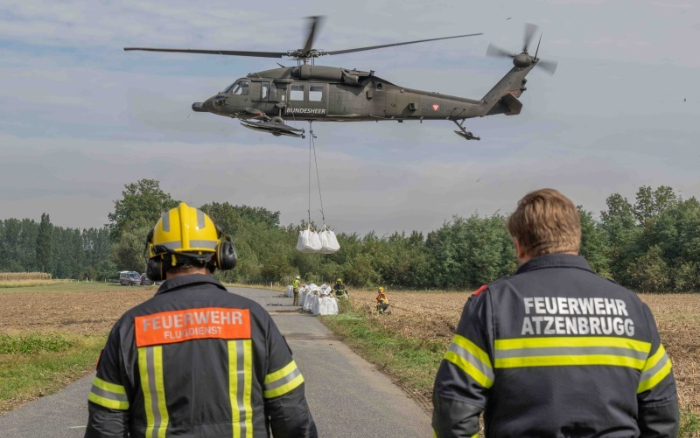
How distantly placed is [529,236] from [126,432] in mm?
1833

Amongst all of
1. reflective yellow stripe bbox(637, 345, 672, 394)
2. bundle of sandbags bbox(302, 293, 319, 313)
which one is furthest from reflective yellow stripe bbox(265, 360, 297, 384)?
bundle of sandbags bbox(302, 293, 319, 313)

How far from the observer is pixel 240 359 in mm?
3783

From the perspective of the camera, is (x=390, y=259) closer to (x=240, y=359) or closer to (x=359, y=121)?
(x=359, y=121)

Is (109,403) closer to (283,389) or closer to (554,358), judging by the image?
(283,389)

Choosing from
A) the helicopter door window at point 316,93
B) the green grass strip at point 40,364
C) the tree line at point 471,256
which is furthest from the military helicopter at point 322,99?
the tree line at point 471,256

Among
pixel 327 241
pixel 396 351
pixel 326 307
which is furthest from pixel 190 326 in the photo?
pixel 326 307

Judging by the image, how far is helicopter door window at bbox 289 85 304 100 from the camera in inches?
997

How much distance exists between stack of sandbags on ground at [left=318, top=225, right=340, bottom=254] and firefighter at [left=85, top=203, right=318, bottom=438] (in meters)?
22.8

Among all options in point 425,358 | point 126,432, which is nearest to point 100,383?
point 126,432

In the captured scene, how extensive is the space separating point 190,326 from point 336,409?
305 inches

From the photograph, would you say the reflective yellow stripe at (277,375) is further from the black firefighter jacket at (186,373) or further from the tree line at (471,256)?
the tree line at (471,256)

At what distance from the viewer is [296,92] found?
83.2ft

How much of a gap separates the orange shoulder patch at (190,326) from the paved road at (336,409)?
5.98m

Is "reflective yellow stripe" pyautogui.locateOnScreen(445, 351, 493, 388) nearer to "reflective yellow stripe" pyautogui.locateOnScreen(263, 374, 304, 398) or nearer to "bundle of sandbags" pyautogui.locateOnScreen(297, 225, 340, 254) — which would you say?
"reflective yellow stripe" pyautogui.locateOnScreen(263, 374, 304, 398)
